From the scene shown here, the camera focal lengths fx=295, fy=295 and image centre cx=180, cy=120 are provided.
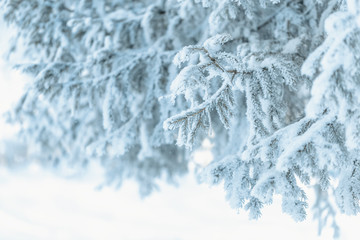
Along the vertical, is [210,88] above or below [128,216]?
below

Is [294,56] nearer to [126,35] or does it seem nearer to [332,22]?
[332,22]

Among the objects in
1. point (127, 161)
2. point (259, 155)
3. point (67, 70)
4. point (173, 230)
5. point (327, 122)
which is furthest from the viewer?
point (173, 230)

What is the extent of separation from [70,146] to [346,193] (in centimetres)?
435

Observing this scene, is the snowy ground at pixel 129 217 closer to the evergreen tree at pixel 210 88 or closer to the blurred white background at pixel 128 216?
the blurred white background at pixel 128 216

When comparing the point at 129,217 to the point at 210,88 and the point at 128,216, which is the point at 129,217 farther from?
the point at 210,88

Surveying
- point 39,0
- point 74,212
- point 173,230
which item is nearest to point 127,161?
point 39,0

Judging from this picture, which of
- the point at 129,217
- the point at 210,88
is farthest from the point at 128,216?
the point at 210,88

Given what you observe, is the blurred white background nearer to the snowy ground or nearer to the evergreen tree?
the snowy ground

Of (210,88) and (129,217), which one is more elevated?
(129,217)

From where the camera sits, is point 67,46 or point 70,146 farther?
point 70,146

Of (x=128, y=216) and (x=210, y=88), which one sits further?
(x=128, y=216)

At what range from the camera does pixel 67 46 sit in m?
3.45

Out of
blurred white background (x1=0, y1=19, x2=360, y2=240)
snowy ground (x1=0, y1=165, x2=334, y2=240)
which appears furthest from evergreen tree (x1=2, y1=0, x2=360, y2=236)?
snowy ground (x1=0, y1=165, x2=334, y2=240)

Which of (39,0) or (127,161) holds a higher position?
(39,0)
